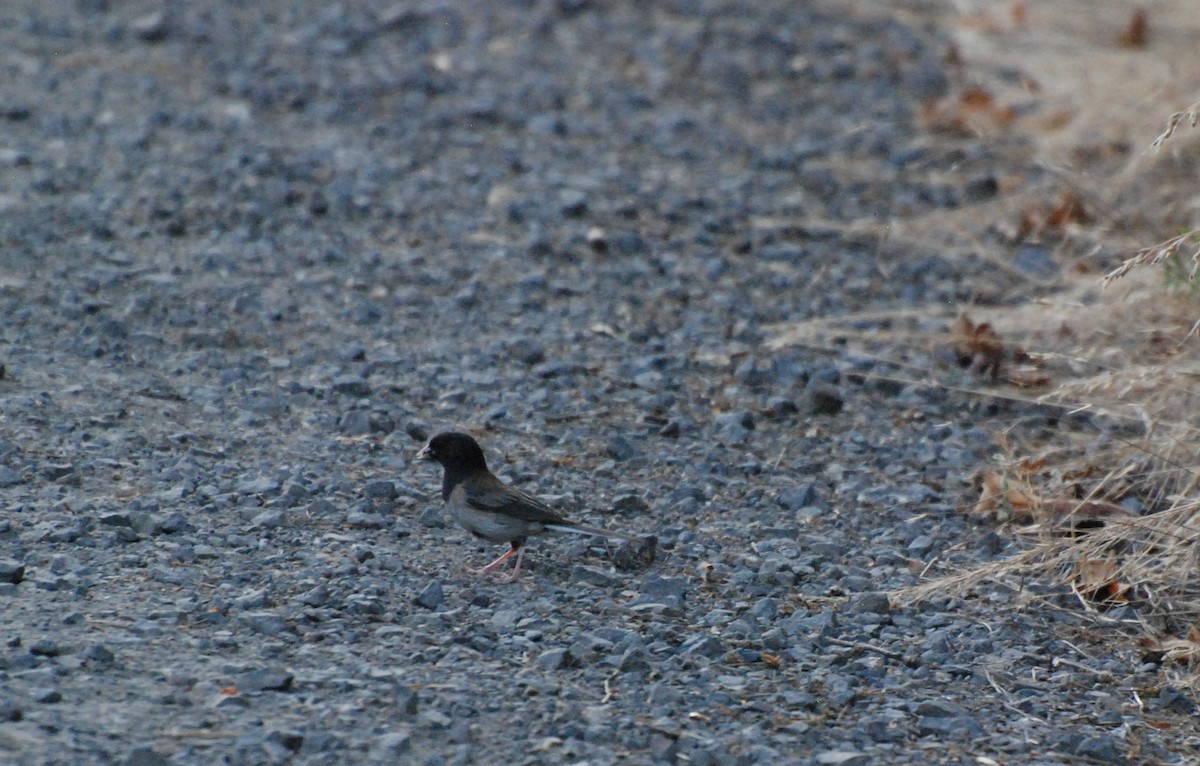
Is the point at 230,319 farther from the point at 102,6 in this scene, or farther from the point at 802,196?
the point at 102,6

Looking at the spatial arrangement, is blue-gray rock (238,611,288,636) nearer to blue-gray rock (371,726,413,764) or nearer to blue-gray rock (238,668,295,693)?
blue-gray rock (238,668,295,693)

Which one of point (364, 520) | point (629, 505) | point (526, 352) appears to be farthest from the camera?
point (526, 352)

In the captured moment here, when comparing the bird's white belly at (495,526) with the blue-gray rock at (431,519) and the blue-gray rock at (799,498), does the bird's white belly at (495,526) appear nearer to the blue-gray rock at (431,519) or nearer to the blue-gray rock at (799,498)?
the blue-gray rock at (431,519)

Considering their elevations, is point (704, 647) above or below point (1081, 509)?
above

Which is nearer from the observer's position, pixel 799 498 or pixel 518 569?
pixel 518 569

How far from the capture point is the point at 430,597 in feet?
14.6

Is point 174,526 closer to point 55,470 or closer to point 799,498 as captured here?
point 55,470

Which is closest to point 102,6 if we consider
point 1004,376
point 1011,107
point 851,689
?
point 1011,107

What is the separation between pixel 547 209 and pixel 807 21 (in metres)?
5.01

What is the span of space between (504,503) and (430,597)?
45 centimetres

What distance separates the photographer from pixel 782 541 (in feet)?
16.9

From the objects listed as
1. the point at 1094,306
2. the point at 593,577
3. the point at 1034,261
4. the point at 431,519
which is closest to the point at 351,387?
the point at 431,519

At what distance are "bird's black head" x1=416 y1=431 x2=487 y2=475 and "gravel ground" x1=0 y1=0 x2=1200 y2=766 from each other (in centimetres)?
23

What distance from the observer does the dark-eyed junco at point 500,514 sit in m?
4.78
